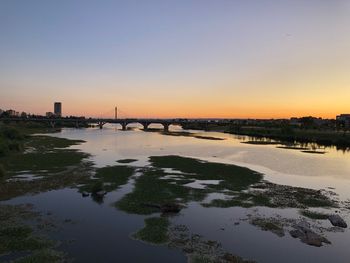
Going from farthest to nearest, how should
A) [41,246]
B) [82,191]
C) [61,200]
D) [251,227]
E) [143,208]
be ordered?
1. [82,191]
2. [61,200]
3. [143,208]
4. [251,227]
5. [41,246]

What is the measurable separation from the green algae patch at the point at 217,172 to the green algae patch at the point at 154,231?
11.8 meters

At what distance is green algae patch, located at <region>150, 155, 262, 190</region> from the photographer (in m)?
35.1

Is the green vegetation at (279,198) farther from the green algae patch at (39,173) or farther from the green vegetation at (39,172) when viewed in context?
the green vegetation at (39,172)

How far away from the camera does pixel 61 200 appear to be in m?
27.2

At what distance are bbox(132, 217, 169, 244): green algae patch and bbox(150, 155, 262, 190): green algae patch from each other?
11.8 meters

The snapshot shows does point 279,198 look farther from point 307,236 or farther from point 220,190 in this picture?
point 307,236

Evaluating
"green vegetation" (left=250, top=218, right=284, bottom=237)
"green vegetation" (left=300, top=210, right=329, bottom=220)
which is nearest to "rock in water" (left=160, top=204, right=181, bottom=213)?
"green vegetation" (left=250, top=218, right=284, bottom=237)

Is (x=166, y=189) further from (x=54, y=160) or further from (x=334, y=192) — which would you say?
(x=54, y=160)

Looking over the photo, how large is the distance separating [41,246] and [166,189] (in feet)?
48.7

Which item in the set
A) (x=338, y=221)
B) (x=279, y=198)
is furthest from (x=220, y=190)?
(x=338, y=221)

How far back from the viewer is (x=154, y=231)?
2025 centimetres

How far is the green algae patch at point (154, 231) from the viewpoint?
62.9 feet

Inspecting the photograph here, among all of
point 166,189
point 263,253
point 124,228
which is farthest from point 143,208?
point 263,253

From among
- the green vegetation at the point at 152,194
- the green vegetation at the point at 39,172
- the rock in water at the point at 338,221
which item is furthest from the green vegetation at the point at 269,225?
the green vegetation at the point at 39,172
